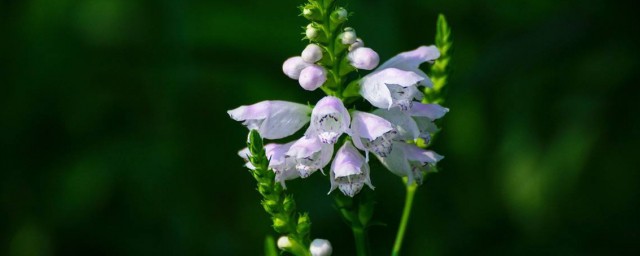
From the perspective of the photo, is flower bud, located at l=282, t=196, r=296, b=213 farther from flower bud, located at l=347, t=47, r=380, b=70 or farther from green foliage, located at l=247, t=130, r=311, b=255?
flower bud, located at l=347, t=47, r=380, b=70

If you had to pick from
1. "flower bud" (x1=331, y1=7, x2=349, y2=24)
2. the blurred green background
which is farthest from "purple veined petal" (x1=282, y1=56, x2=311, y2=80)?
the blurred green background

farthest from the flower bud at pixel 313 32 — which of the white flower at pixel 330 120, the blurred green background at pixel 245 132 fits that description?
the blurred green background at pixel 245 132
